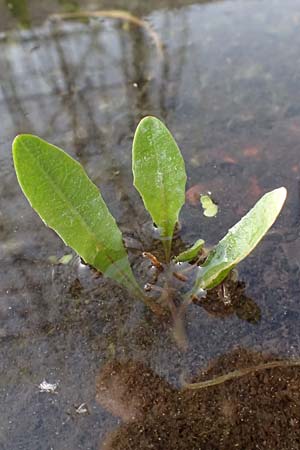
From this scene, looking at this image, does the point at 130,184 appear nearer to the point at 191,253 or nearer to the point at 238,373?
the point at 191,253

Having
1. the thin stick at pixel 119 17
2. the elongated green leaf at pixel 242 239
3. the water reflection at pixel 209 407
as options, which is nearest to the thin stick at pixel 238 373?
the water reflection at pixel 209 407

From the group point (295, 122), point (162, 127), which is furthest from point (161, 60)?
point (162, 127)

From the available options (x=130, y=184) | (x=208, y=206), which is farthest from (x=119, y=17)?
(x=208, y=206)

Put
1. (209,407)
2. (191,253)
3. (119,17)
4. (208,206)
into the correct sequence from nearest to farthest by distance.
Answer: (209,407), (191,253), (208,206), (119,17)

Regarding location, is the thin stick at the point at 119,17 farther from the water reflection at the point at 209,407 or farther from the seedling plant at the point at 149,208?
the water reflection at the point at 209,407

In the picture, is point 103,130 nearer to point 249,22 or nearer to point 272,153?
point 272,153

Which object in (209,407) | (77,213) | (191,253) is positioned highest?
(77,213)

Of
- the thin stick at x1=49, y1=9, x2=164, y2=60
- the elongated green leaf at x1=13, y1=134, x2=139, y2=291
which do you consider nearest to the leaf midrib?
the elongated green leaf at x1=13, y1=134, x2=139, y2=291
